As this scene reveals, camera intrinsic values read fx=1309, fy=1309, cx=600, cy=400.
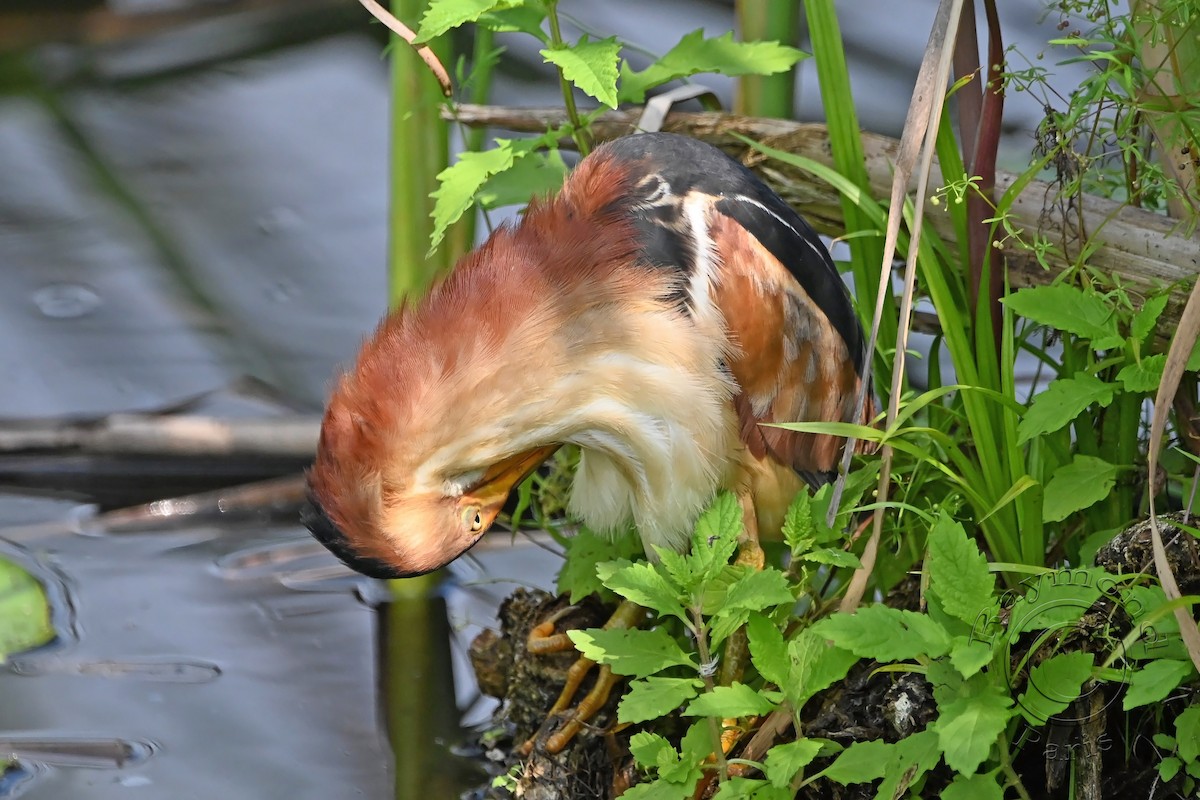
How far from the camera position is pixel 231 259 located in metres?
3.59

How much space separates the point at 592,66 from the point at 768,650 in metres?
0.81

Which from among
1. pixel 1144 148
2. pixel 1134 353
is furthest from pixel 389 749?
pixel 1144 148

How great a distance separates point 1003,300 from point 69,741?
5.56ft

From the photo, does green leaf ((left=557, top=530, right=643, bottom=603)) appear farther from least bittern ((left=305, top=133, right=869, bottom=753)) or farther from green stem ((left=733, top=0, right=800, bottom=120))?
green stem ((left=733, top=0, right=800, bottom=120))

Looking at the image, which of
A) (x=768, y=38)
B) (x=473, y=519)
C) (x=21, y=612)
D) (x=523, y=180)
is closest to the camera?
(x=473, y=519)

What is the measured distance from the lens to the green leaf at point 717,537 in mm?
1596

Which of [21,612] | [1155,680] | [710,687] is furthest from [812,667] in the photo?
[21,612]

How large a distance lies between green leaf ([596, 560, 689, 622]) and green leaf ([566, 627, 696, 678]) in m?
0.05

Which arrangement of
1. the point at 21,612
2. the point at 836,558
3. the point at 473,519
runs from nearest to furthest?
the point at 836,558, the point at 473,519, the point at 21,612

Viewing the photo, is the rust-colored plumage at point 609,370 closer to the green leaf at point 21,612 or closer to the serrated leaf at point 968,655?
the serrated leaf at point 968,655

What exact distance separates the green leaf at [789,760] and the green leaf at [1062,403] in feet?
1.60

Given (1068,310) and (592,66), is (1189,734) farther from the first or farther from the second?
(592,66)

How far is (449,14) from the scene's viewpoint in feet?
5.83

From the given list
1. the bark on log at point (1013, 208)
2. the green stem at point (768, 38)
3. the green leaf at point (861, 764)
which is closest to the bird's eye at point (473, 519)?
the green leaf at point (861, 764)
